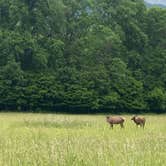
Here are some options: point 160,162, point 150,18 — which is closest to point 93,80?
point 150,18

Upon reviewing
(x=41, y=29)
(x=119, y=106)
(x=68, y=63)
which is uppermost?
(x=41, y=29)

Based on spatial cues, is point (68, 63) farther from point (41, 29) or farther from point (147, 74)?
point (147, 74)

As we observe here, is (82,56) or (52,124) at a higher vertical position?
(52,124)

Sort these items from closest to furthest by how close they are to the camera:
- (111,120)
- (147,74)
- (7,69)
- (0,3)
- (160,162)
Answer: (160,162)
(111,120)
(7,69)
(0,3)
(147,74)

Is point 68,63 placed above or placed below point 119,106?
above

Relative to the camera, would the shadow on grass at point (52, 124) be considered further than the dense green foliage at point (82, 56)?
No

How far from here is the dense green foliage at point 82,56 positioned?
4719 cm

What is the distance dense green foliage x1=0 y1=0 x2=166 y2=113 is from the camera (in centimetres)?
4719

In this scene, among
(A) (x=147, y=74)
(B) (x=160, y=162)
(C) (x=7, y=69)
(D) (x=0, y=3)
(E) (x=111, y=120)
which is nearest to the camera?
(B) (x=160, y=162)

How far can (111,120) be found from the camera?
2400 cm

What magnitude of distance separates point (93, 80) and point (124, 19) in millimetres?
8880

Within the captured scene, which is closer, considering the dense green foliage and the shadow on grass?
the shadow on grass

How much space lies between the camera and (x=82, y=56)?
169 ft

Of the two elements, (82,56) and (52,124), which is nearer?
(52,124)
